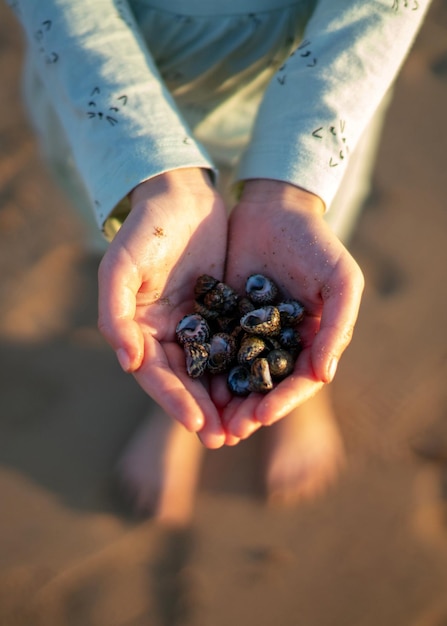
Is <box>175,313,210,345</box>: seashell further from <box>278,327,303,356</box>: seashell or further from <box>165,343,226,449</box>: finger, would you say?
<box>278,327,303,356</box>: seashell

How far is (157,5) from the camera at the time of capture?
1.92 meters

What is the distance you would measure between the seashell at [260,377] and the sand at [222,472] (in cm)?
84

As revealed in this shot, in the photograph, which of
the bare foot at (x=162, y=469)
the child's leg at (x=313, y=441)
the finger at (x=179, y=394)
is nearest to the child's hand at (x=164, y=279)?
the finger at (x=179, y=394)

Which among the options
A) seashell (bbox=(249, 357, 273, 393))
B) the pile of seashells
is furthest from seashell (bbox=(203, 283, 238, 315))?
seashell (bbox=(249, 357, 273, 393))

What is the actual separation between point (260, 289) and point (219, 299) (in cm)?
12

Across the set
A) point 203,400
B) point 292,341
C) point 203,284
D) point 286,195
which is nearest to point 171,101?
point 286,195

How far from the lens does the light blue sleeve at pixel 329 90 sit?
5.76 ft

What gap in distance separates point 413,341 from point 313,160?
113 cm

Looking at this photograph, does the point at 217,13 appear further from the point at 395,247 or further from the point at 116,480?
the point at 116,480

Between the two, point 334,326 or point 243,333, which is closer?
point 334,326

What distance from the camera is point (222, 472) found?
2.34 m

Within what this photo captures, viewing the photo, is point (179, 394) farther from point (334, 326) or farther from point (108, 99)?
point (108, 99)

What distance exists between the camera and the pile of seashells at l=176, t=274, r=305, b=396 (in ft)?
5.30

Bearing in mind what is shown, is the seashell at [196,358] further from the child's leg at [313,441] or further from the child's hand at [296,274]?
the child's leg at [313,441]
